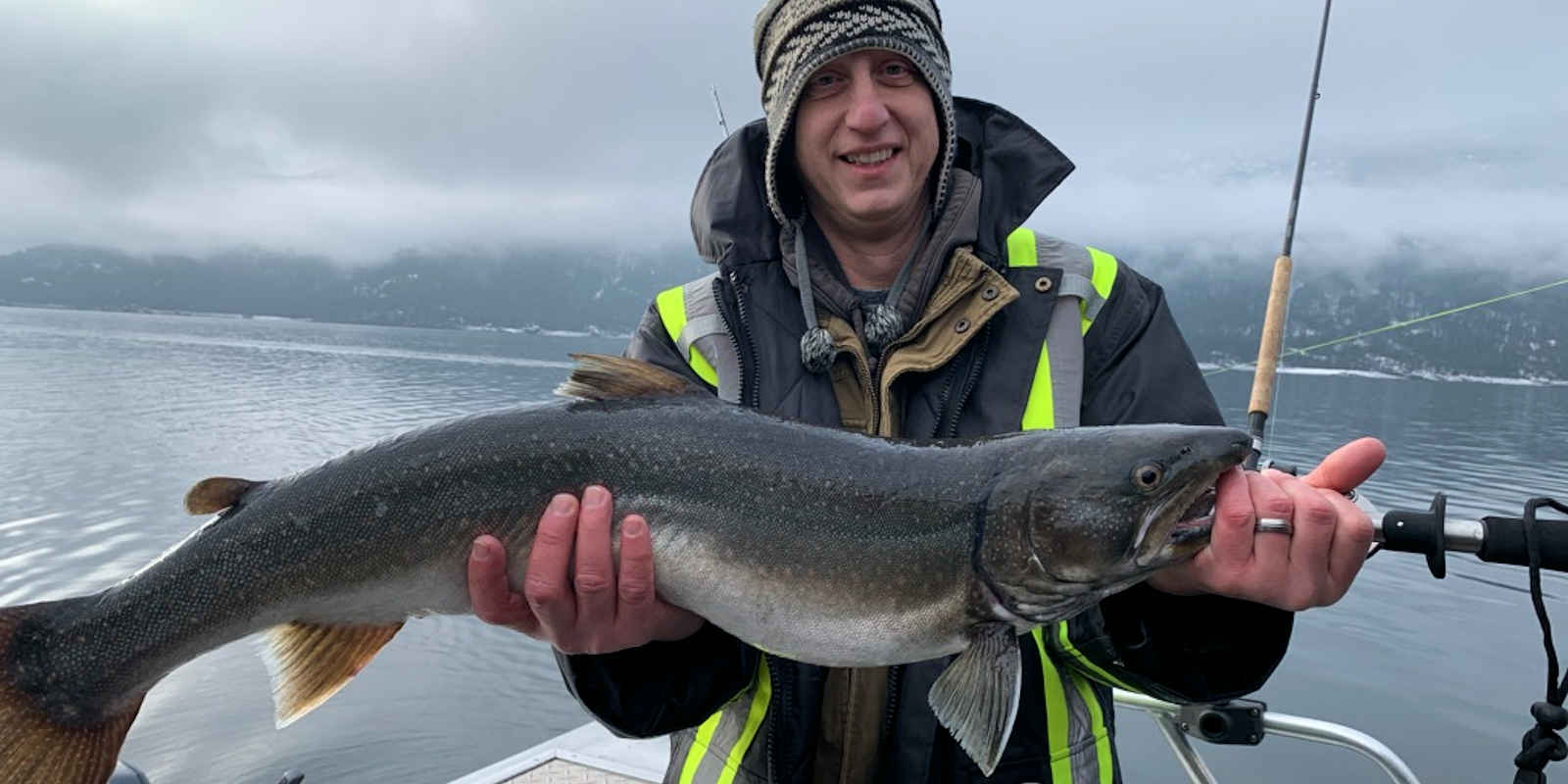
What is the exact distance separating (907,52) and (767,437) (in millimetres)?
1471

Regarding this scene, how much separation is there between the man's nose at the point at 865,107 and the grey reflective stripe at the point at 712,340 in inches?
30.6

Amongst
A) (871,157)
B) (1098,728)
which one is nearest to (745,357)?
(871,157)

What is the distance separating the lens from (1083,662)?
114 inches

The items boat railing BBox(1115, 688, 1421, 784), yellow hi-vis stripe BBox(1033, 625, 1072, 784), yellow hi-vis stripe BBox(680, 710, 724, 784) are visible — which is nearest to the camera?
yellow hi-vis stripe BBox(1033, 625, 1072, 784)

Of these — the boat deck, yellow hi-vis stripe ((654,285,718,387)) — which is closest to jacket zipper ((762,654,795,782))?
yellow hi-vis stripe ((654,285,718,387))

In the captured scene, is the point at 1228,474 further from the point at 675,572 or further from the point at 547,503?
the point at 547,503

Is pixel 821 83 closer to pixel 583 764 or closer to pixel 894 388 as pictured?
pixel 894 388

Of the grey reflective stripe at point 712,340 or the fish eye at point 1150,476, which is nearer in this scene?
the fish eye at point 1150,476

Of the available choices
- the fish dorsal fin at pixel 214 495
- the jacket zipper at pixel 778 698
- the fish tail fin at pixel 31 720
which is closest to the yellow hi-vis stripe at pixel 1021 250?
the jacket zipper at pixel 778 698

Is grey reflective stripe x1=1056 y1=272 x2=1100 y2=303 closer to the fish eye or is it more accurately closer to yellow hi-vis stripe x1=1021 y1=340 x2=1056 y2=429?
yellow hi-vis stripe x1=1021 y1=340 x2=1056 y2=429

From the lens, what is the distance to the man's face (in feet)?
10.6

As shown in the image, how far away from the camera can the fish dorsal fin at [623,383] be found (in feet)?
9.57

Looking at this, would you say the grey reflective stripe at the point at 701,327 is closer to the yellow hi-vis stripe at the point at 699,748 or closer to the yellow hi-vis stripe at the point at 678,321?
the yellow hi-vis stripe at the point at 678,321

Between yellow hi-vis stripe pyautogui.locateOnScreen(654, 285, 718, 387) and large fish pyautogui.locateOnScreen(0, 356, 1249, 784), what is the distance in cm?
41
